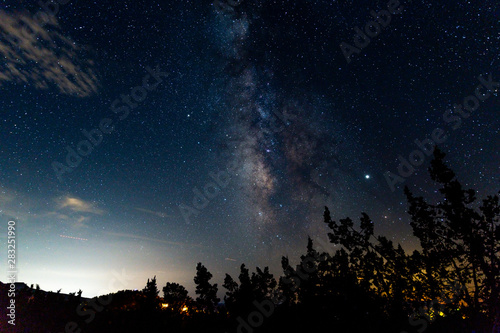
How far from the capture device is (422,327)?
15.7 meters

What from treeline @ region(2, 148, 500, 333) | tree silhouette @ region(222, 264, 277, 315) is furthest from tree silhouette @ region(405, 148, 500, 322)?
tree silhouette @ region(222, 264, 277, 315)

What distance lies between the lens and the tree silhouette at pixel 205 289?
113 ft

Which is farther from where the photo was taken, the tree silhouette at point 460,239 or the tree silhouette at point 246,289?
the tree silhouette at point 246,289

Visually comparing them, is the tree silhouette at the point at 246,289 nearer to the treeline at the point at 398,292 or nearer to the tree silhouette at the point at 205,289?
the tree silhouette at the point at 205,289

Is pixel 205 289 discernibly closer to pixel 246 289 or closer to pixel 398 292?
pixel 246 289

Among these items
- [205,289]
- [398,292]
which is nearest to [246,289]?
[205,289]

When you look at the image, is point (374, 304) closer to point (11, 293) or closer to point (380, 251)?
point (380, 251)

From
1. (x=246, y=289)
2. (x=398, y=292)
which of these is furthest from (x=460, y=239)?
(x=246, y=289)

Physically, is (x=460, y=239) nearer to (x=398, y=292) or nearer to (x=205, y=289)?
(x=398, y=292)

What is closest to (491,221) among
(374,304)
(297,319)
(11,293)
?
(374,304)

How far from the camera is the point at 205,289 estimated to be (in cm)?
3547

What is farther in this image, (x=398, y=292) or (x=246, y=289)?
(x=246, y=289)

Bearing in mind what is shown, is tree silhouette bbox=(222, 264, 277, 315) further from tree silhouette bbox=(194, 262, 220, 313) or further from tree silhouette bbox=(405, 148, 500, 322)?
tree silhouette bbox=(405, 148, 500, 322)

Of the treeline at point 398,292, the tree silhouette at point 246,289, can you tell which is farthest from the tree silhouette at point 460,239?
the tree silhouette at point 246,289
